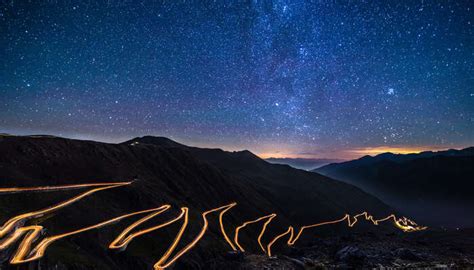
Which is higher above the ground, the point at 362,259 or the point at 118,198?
the point at 118,198

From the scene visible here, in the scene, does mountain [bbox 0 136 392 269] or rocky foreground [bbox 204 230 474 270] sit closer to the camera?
mountain [bbox 0 136 392 269]

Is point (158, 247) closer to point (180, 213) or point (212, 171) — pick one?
point (180, 213)

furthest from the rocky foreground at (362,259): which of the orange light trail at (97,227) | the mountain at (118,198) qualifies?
the orange light trail at (97,227)

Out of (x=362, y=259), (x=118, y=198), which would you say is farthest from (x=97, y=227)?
(x=362, y=259)

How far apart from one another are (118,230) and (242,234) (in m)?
35.1

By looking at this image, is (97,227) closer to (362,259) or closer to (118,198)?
(118,198)

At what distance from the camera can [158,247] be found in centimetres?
4503

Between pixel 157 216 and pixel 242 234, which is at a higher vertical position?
pixel 157 216

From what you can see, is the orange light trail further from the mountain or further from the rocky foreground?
the rocky foreground

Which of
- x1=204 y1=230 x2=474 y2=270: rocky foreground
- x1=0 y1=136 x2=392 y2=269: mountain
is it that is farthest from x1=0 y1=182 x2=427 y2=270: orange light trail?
x1=204 y1=230 x2=474 y2=270: rocky foreground

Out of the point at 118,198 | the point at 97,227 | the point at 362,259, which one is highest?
the point at 118,198

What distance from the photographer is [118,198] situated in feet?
184

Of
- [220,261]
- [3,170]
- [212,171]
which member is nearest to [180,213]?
[220,261]

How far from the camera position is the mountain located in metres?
37.8
